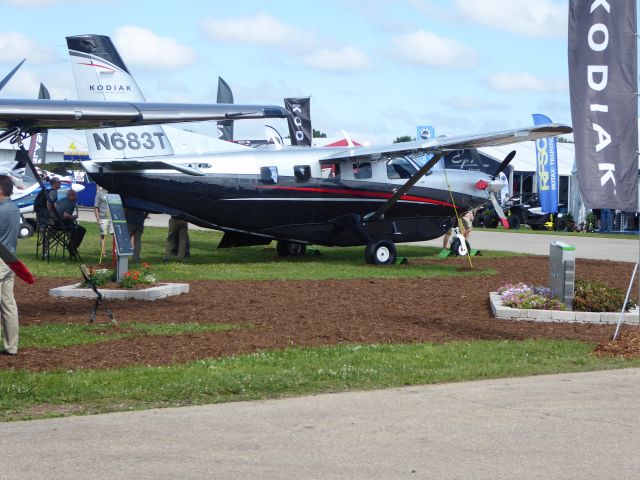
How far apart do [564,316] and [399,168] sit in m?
11.0

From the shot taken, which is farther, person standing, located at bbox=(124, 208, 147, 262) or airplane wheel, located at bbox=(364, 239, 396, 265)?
airplane wheel, located at bbox=(364, 239, 396, 265)

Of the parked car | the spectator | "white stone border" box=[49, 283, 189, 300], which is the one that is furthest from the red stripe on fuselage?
the parked car

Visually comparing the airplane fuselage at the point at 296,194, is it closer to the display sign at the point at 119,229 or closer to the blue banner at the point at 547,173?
the display sign at the point at 119,229

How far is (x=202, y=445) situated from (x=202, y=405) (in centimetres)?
146

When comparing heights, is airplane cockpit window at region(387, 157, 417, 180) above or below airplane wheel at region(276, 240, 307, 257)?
above

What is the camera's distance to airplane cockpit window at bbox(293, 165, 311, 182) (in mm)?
23125

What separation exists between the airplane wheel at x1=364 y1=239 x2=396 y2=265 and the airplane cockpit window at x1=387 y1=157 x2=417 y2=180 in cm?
176

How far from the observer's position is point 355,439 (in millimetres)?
7195

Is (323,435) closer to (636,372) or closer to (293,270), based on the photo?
(636,372)

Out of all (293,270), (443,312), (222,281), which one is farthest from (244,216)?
(443,312)

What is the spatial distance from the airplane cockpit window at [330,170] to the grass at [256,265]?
2164mm

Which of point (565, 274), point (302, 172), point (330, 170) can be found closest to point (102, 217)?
point (302, 172)

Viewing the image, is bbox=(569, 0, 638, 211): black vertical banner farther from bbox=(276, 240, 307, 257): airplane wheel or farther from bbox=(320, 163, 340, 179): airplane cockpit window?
bbox=(276, 240, 307, 257): airplane wheel

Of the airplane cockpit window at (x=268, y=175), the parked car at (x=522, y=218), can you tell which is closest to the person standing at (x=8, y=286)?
the airplane cockpit window at (x=268, y=175)
